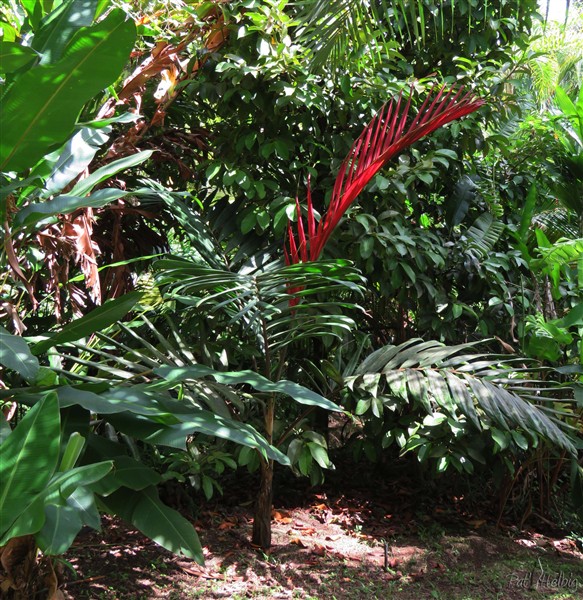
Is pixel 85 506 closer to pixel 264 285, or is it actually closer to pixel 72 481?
pixel 72 481

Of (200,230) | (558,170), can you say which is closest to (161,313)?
(200,230)

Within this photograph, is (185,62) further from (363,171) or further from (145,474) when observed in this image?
(145,474)

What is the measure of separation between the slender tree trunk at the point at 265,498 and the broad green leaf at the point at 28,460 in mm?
1258

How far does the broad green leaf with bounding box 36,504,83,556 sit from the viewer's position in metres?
1.35

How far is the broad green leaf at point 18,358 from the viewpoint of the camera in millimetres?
1617

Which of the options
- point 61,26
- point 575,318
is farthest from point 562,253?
point 61,26

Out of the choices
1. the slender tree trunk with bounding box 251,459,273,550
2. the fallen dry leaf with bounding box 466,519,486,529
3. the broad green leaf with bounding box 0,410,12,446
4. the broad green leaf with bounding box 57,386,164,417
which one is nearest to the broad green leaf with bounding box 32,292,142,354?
the broad green leaf with bounding box 57,386,164,417

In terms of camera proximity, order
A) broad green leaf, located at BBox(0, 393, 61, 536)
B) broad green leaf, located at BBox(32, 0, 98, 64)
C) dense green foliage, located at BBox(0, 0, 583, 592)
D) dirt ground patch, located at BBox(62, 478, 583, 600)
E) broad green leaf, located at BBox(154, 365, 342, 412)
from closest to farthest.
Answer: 1. broad green leaf, located at BBox(0, 393, 61, 536)
2. broad green leaf, located at BBox(32, 0, 98, 64)
3. broad green leaf, located at BBox(154, 365, 342, 412)
4. dense green foliage, located at BBox(0, 0, 583, 592)
5. dirt ground patch, located at BBox(62, 478, 583, 600)

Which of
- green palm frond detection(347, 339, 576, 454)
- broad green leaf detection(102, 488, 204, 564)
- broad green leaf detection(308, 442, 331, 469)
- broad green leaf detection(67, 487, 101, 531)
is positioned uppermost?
broad green leaf detection(67, 487, 101, 531)

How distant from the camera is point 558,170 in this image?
3.75 meters

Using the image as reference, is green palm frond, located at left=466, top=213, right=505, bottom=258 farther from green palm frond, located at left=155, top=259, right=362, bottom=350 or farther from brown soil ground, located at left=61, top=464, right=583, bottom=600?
brown soil ground, located at left=61, top=464, right=583, bottom=600

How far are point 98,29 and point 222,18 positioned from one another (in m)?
1.88

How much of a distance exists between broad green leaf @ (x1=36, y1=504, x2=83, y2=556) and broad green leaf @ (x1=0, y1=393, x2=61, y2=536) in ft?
0.19

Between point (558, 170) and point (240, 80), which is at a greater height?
point (240, 80)
